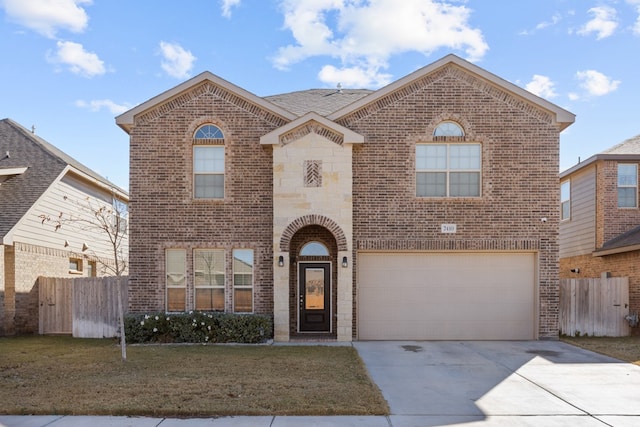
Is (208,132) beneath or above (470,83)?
beneath

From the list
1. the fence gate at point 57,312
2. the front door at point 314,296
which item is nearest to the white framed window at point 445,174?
the front door at point 314,296

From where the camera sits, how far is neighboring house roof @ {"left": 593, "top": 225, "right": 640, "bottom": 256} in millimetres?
15519

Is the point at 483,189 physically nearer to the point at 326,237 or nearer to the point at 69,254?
the point at 326,237

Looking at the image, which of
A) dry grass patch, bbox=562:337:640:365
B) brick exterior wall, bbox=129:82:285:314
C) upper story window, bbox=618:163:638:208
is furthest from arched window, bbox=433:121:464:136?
upper story window, bbox=618:163:638:208

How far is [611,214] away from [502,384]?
434 inches

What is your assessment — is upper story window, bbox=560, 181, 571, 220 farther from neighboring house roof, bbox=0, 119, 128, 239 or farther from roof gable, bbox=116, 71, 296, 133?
neighboring house roof, bbox=0, 119, 128, 239

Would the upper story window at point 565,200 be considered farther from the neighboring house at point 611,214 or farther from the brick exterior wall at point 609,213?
the brick exterior wall at point 609,213

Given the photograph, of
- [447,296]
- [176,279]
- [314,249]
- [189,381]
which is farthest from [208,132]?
[447,296]

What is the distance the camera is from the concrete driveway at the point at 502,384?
7137 mm

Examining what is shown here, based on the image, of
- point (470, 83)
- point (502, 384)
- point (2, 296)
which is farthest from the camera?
point (2, 296)

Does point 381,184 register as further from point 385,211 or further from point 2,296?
point 2,296

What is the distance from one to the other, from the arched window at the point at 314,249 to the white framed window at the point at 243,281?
1.47m

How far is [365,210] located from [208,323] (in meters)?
5.01

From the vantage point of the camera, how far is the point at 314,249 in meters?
14.4
